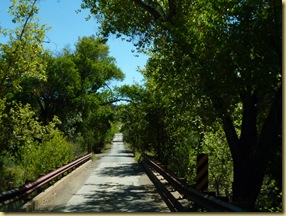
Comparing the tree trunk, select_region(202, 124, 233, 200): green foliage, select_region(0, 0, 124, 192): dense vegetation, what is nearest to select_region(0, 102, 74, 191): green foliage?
select_region(0, 0, 124, 192): dense vegetation

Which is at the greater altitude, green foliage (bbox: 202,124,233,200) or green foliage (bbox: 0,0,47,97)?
green foliage (bbox: 0,0,47,97)

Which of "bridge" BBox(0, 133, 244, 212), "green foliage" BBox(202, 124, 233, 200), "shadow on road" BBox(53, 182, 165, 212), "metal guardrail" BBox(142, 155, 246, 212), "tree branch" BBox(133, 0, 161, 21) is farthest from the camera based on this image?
"green foliage" BBox(202, 124, 233, 200)

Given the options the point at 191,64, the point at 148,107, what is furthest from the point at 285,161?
the point at 148,107

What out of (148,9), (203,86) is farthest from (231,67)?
(148,9)

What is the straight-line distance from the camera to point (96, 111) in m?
48.3

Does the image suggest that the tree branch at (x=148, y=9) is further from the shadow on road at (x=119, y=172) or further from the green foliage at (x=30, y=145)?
the shadow on road at (x=119, y=172)

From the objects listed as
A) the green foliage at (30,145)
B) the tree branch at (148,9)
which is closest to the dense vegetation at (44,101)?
the green foliage at (30,145)

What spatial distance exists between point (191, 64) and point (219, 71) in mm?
1096

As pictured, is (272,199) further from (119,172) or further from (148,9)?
(119,172)

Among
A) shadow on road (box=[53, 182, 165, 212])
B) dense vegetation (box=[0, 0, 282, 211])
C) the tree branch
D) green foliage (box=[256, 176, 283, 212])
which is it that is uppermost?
the tree branch

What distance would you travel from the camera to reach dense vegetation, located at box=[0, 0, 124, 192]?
19.6m

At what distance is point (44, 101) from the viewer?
40.1 m

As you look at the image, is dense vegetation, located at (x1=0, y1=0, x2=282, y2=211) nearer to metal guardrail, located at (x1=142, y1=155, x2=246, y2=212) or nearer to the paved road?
metal guardrail, located at (x1=142, y1=155, x2=246, y2=212)

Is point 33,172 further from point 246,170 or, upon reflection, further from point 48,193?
point 246,170
